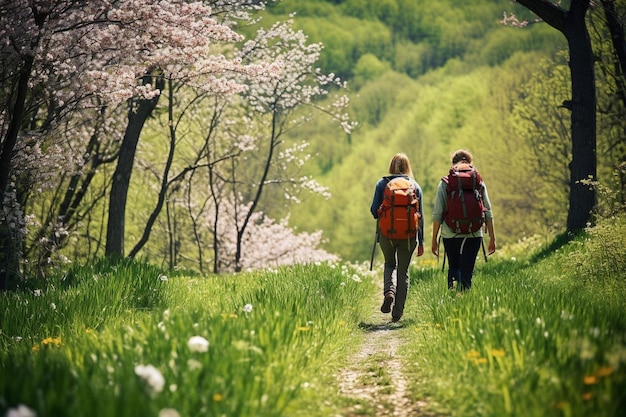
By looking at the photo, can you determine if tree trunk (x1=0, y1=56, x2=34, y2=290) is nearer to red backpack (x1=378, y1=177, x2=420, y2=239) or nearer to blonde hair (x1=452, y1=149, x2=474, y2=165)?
red backpack (x1=378, y1=177, x2=420, y2=239)

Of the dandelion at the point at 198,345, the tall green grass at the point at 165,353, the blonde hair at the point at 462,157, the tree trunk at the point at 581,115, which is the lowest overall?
the tall green grass at the point at 165,353

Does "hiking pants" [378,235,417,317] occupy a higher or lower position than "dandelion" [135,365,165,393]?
higher

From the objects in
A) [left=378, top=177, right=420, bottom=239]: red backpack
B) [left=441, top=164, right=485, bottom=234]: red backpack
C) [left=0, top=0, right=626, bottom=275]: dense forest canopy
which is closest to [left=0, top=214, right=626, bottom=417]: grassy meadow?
[left=441, top=164, right=485, bottom=234]: red backpack

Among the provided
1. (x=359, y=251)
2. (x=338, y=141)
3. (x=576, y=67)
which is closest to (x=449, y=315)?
(x=576, y=67)

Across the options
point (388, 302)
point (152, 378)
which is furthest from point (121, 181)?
point (152, 378)

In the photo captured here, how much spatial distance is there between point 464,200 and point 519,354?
3.55 metres

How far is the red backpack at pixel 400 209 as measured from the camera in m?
7.52

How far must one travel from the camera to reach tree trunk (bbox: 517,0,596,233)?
478 inches

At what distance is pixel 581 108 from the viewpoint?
12172mm

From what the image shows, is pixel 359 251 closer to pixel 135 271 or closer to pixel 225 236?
pixel 225 236

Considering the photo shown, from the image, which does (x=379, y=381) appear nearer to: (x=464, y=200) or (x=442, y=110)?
(x=464, y=200)

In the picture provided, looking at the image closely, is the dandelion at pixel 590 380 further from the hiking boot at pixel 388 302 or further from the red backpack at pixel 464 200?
the hiking boot at pixel 388 302

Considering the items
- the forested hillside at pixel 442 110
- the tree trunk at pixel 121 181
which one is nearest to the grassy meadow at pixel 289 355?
the tree trunk at pixel 121 181

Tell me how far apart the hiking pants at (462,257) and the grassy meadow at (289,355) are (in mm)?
364
